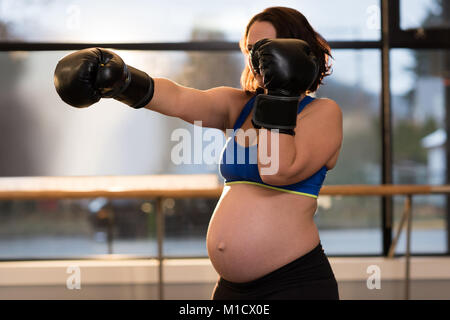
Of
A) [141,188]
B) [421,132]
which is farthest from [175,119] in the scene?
[421,132]

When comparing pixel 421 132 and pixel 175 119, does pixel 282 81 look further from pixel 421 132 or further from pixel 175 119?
pixel 421 132

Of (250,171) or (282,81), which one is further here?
(250,171)

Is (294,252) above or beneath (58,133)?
beneath

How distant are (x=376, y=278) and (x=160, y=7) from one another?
83.6 inches

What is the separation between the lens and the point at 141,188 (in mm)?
2801

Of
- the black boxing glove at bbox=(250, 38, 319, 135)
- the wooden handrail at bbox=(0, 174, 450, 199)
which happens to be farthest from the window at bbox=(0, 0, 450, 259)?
the black boxing glove at bbox=(250, 38, 319, 135)

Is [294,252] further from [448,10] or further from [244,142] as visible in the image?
[448,10]

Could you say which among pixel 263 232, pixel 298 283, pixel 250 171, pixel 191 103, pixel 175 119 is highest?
pixel 175 119

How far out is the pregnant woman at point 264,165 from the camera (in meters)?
1.21

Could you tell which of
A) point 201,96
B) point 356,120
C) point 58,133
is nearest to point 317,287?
point 201,96

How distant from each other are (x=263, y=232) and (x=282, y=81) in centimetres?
39

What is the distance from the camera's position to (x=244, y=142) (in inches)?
53.2

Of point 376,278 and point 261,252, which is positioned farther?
point 376,278

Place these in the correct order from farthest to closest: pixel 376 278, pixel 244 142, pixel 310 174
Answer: pixel 376 278 < pixel 244 142 < pixel 310 174
